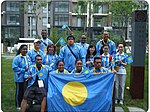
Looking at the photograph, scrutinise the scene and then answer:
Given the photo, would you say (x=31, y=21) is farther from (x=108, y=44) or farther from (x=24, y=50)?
(x=24, y=50)

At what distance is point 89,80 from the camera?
6.30m

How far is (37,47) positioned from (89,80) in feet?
5.58

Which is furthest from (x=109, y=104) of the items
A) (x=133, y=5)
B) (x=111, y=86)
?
(x=133, y=5)

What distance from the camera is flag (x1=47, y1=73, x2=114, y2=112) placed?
612 centimetres

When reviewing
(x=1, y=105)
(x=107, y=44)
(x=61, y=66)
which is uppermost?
(x=107, y=44)

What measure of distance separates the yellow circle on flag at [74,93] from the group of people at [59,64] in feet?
1.16

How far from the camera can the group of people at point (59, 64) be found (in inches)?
252

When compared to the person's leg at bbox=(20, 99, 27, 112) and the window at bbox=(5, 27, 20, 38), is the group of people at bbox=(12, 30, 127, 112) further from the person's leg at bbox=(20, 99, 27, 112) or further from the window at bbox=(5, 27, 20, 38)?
the window at bbox=(5, 27, 20, 38)

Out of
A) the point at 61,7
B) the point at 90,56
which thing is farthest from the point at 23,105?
the point at 61,7

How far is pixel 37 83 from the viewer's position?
6.38 m

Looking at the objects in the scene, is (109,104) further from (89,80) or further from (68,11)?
(68,11)

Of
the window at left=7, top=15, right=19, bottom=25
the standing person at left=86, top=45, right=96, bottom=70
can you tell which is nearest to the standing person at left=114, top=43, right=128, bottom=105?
the standing person at left=86, top=45, right=96, bottom=70

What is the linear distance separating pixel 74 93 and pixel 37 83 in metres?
0.84

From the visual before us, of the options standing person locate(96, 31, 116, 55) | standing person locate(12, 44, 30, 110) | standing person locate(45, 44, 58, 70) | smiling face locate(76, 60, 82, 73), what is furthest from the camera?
standing person locate(96, 31, 116, 55)
